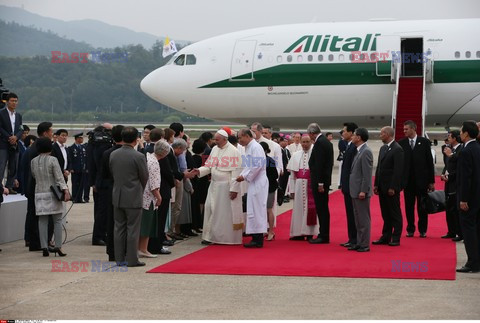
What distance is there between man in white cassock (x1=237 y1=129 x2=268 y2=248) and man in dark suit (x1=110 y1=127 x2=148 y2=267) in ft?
7.00

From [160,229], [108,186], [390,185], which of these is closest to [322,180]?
[390,185]

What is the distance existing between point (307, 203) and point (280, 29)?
14.5 metres

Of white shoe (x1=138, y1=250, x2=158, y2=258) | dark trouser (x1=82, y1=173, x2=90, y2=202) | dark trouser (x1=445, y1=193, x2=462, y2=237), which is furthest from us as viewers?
dark trouser (x1=82, y1=173, x2=90, y2=202)

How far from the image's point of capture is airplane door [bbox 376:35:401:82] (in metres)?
24.9

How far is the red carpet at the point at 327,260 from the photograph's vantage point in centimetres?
963

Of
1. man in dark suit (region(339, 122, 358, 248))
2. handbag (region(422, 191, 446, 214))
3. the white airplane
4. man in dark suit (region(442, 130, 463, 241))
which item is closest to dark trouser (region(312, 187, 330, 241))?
man in dark suit (region(339, 122, 358, 248))

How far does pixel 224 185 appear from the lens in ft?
40.3

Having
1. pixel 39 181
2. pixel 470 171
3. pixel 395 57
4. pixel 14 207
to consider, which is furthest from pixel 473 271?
pixel 395 57

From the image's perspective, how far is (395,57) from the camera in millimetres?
24922

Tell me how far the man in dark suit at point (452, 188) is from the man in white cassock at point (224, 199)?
2.90 meters

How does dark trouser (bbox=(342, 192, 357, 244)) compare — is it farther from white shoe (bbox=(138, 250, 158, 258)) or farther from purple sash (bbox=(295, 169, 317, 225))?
white shoe (bbox=(138, 250, 158, 258))

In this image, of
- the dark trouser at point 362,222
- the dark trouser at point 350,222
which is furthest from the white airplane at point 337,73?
the dark trouser at point 362,222

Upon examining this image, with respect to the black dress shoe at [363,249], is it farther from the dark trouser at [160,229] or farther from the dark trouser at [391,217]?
the dark trouser at [160,229]

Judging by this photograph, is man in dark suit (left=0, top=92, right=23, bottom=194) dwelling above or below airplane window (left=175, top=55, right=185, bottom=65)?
below
